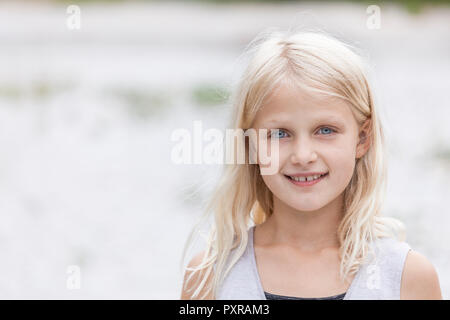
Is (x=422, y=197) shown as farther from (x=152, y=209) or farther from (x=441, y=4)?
(x=441, y=4)

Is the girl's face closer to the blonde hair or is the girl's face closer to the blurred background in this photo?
the blonde hair

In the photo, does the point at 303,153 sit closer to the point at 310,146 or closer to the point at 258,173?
the point at 310,146

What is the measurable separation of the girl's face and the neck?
1.9 inches

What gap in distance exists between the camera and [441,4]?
4605 mm

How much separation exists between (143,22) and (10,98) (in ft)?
4.25

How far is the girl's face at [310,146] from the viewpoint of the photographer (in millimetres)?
1077

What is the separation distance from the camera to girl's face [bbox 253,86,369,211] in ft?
3.53

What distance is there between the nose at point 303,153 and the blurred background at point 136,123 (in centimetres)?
20

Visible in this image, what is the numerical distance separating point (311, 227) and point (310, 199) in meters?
0.08

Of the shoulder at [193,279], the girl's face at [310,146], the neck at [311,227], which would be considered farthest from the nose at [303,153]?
the shoulder at [193,279]

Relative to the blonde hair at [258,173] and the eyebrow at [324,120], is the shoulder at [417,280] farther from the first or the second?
the eyebrow at [324,120]
